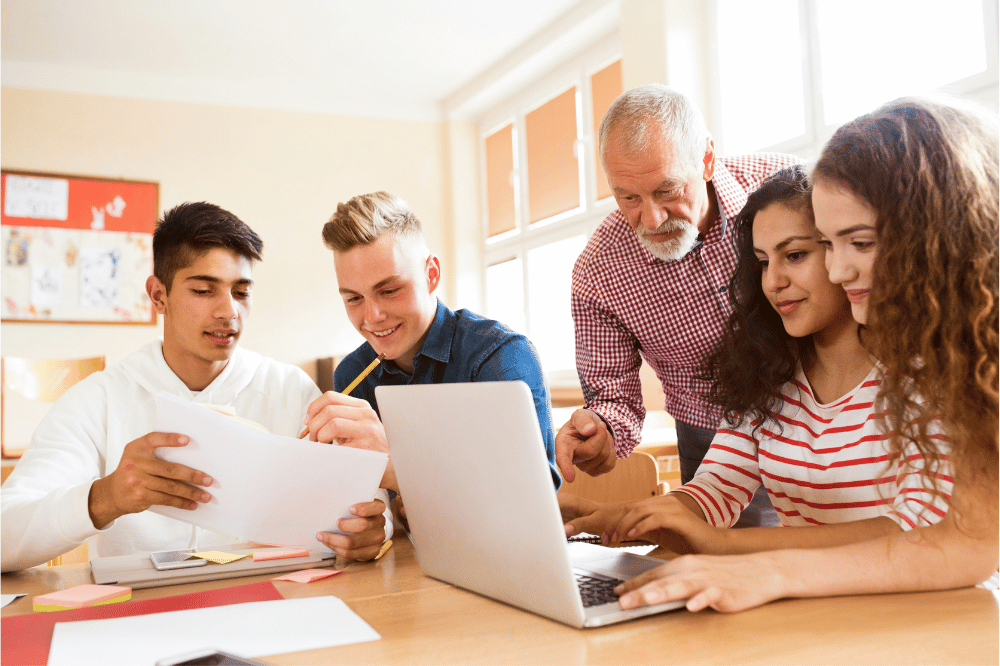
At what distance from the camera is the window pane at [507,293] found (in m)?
5.54

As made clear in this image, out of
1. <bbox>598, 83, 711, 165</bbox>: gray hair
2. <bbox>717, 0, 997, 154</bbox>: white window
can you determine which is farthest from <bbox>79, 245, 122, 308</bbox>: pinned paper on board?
<bbox>598, 83, 711, 165</bbox>: gray hair

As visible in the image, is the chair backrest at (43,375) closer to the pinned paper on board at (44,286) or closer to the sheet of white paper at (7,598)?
the pinned paper on board at (44,286)

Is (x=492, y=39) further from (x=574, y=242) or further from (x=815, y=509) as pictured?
(x=815, y=509)

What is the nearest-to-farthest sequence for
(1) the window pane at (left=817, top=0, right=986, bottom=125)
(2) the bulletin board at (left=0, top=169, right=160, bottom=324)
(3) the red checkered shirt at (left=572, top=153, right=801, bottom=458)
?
(3) the red checkered shirt at (left=572, top=153, right=801, bottom=458), (1) the window pane at (left=817, top=0, right=986, bottom=125), (2) the bulletin board at (left=0, top=169, right=160, bottom=324)

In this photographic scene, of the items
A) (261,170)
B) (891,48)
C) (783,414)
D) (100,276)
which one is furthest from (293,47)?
(783,414)

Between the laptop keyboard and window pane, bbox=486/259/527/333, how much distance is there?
4.50 m

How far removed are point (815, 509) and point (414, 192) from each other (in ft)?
15.8

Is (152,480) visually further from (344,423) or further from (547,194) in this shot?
(547,194)

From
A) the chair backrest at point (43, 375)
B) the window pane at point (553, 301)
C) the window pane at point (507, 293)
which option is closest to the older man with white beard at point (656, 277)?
the chair backrest at point (43, 375)

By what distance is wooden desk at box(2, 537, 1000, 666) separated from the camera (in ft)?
2.36

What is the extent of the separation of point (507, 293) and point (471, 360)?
4.05 metres

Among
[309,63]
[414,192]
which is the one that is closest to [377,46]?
[309,63]

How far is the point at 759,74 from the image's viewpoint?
11.8 ft

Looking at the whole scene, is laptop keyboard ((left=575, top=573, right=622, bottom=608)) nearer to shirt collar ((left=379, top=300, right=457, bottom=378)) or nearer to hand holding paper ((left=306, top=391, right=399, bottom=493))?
hand holding paper ((left=306, top=391, right=399, bottom=493))
